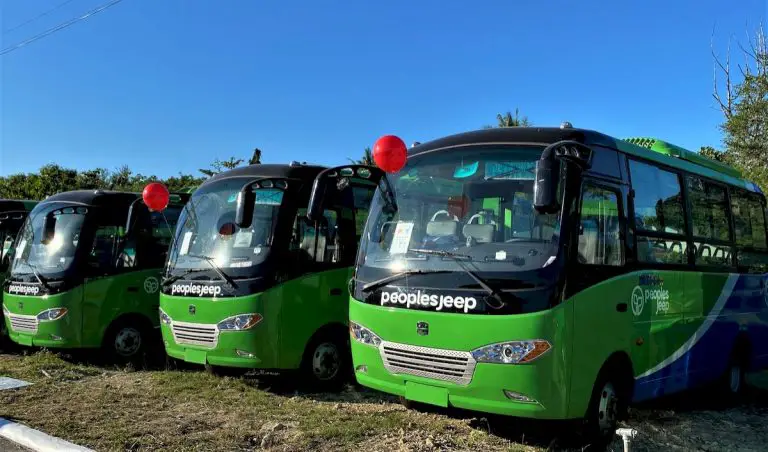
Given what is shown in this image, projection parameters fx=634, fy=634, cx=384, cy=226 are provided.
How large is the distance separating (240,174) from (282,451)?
401 centimetres

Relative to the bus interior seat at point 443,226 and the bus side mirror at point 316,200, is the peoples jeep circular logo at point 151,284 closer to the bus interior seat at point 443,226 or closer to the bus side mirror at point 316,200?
the bus side mirror at point 316,200

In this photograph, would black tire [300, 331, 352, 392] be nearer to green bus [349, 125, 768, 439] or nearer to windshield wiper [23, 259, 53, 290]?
green bus [349, 125, 768, 439]

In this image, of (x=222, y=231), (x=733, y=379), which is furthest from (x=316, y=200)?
(x=733, y=379)

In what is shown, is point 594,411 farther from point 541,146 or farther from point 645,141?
point 645,141

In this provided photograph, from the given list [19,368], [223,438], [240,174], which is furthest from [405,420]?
[19,368]

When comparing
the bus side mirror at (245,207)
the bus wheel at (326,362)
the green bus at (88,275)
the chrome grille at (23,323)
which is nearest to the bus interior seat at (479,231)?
the bus side mirror at (245,207)

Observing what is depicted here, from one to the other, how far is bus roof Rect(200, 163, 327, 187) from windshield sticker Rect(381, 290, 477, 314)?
9.93 ft

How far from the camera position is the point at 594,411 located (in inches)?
211

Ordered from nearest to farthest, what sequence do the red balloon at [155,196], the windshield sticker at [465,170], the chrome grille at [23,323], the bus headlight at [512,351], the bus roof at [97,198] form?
the bus headlight at [512,351], the windshield sticker at [465,170], the red balloon at [155,196], the chrome grille at [23,323], the bus roof at [97,198]

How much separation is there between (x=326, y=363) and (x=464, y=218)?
11.9ft

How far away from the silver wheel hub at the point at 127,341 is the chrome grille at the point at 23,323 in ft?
3.92

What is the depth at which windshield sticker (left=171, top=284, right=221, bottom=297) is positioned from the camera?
25.5 feet

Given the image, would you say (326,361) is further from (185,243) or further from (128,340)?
(128,340)

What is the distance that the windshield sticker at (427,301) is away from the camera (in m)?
5.12
